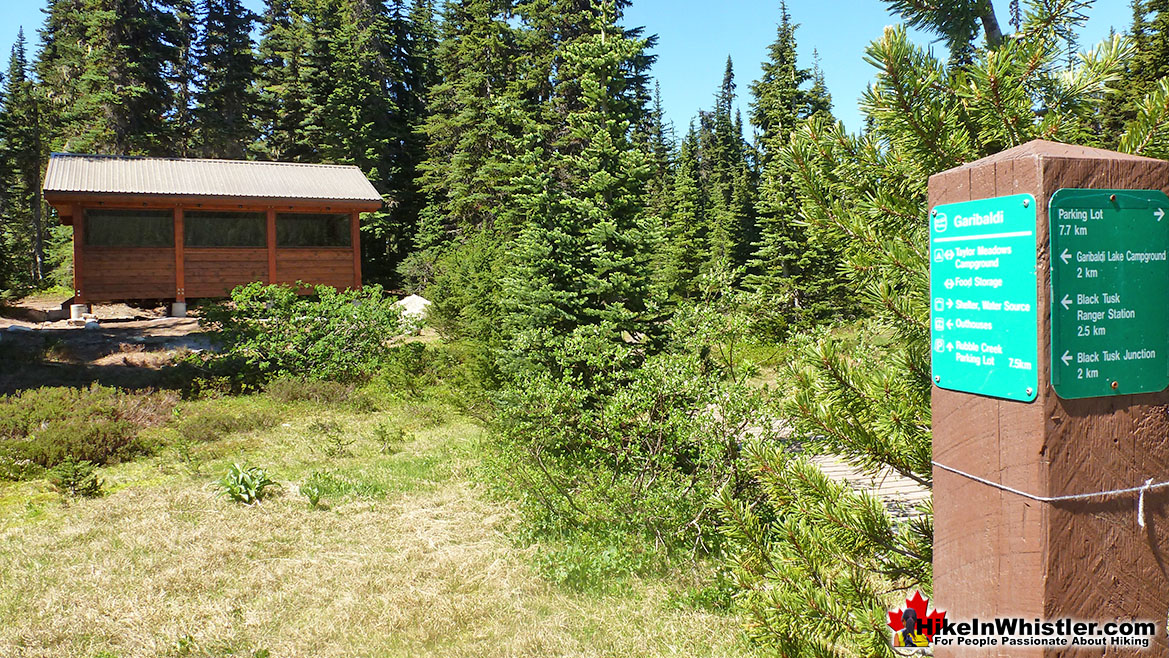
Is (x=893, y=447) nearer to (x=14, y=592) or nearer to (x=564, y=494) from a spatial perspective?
(x=564, y=494)

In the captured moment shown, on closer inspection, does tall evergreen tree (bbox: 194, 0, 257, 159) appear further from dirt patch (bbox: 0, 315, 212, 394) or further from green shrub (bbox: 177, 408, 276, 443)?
green shrub (bbox: 177, 408, 276, 443)

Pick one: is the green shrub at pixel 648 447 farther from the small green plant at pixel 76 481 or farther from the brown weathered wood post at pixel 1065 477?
the small green plant at pixel 76 481

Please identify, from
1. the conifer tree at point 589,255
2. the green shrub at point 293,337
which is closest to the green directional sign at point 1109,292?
the conifer tree at point 589,255

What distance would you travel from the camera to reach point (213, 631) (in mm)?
4926

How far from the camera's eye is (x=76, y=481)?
26.3ft

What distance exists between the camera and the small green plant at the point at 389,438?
32.7 feet

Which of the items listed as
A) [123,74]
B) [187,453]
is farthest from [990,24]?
[123,74]

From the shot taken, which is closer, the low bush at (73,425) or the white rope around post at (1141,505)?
the white rope around post at (1141,505)

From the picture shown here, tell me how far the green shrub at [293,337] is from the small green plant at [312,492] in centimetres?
626

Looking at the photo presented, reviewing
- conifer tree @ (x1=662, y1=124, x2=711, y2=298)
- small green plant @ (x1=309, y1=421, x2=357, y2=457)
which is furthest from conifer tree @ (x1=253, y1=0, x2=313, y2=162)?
small green plant @ (x1=309, y1=421, x2=357, y2=457)

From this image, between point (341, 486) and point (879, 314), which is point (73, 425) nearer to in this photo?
point (341, 486)

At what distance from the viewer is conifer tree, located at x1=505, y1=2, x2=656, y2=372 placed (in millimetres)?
10258

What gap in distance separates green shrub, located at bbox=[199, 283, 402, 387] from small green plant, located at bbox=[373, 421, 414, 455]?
3759 millimetres

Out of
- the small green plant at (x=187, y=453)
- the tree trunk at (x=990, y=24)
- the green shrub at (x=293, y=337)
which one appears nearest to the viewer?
the tree trunk at (x=990, y=24)
